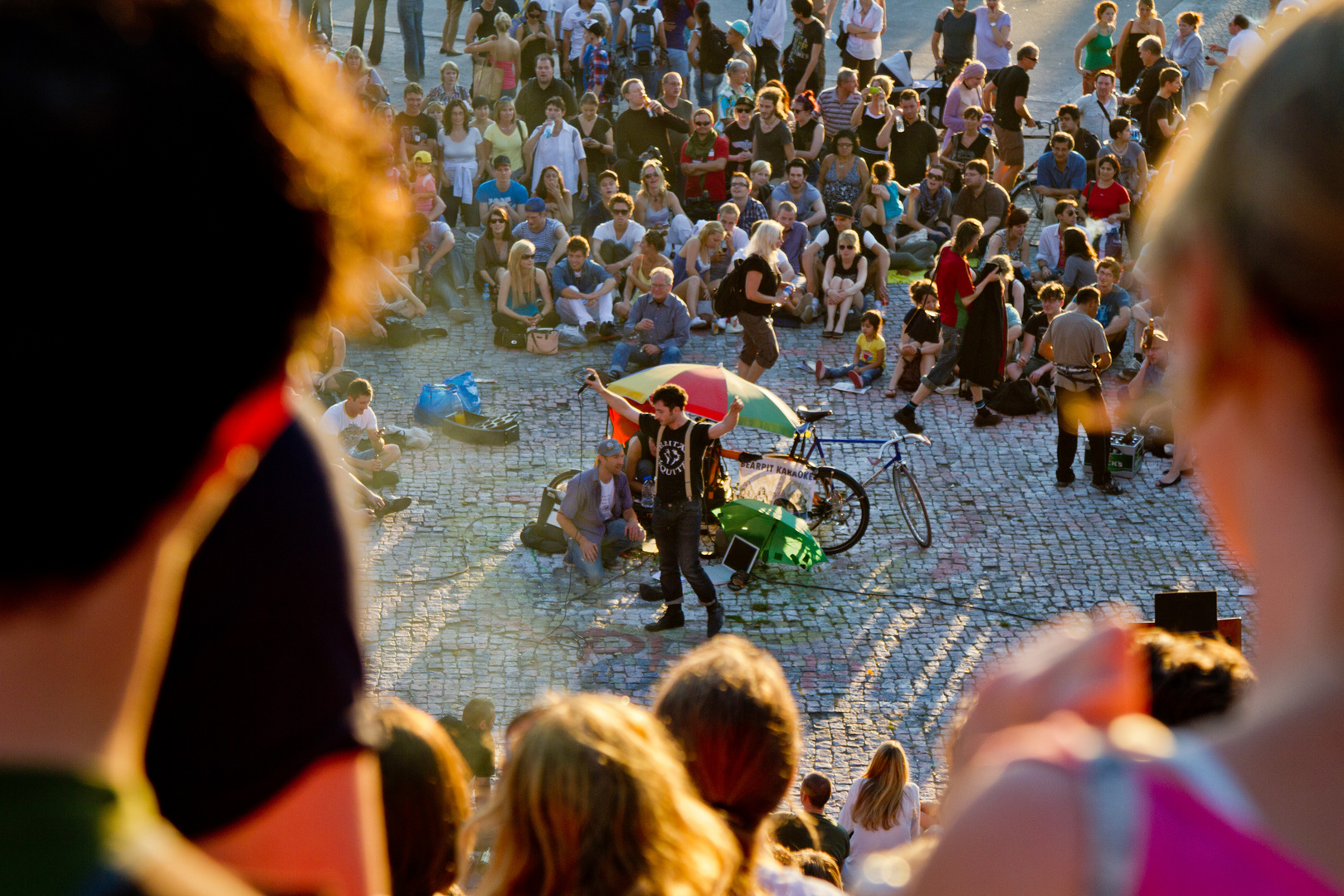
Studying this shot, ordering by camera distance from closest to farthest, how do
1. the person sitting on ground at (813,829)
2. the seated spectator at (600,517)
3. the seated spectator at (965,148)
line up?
the person sitting on ground at (813,829)
the seated spectator at (600,517)
the seated spectator at (965,148)

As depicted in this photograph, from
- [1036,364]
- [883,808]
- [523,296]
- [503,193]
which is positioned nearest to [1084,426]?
[1036,364]

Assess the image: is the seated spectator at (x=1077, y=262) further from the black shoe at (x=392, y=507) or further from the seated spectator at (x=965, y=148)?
the black shoe at (x=392, y=507)

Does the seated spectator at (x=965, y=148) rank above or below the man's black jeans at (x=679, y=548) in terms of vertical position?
above

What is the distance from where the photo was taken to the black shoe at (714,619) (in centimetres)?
998

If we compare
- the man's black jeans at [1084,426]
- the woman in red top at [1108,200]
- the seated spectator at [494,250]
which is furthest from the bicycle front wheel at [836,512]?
the woman in red top at [1108,200]

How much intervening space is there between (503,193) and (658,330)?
341 cm

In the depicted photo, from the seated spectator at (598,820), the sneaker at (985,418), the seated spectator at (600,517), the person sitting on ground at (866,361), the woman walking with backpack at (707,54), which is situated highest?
the woman walking with backpack at (707,54)

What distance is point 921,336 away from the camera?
45.0ft

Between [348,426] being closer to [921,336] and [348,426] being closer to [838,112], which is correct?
[921,336]

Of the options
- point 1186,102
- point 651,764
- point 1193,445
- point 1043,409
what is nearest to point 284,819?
point 1193,445

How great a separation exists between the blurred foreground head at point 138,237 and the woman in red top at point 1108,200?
1593 cm

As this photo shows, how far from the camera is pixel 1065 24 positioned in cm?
2478

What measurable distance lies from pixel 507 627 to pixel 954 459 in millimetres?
4962

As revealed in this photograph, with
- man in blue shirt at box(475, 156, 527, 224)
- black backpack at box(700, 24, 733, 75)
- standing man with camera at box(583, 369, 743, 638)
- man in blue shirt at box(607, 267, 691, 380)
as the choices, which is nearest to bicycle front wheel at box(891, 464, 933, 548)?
standing man with camera at box(583, 369, 743, 638)
